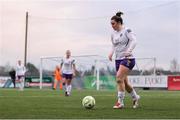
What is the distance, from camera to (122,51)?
1335cm

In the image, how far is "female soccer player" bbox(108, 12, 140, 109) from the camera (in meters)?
13.2

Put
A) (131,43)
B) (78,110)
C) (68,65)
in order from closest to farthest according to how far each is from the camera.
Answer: (78,110), (131,43), (68,65)

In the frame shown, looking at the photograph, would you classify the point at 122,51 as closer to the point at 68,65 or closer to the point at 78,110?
the point at 78,110

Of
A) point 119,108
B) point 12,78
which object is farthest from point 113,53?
point 12,78

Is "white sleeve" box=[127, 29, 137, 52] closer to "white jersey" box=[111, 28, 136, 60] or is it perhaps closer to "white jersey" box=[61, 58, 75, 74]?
"white jersey" box=[111, 28, 136, 60]

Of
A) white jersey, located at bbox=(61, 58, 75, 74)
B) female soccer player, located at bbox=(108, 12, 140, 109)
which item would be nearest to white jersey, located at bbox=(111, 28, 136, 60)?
female soccer player, located at bbox=(108, 12, 140, 109)

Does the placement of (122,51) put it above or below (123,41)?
below

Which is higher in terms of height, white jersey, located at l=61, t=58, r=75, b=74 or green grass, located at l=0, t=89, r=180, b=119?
white jersey, located at l=61, t=58, r=75, b=74

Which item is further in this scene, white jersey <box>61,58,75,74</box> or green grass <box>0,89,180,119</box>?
white jersey <box>61,58,75,74</box>

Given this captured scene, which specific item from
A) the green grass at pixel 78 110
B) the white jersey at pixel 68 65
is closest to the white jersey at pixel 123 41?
the green grass at pixel 78 110

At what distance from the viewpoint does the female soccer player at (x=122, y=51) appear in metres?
13.2

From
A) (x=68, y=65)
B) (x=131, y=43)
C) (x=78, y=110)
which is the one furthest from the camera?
(x=68, y=65)

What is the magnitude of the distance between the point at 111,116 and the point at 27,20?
61966 millimetres

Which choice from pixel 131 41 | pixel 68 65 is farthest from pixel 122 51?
pixel 68 65
